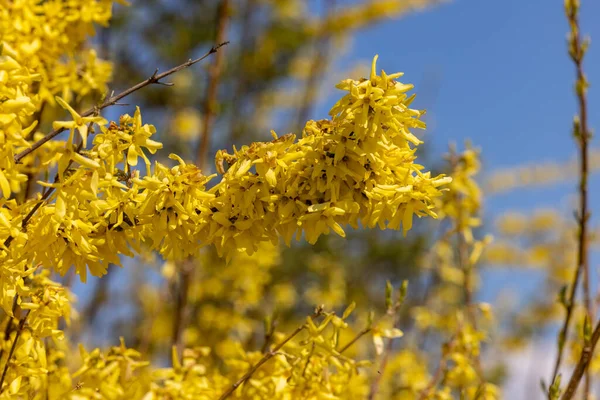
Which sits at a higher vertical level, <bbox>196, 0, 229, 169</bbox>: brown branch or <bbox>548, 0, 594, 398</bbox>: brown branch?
<bbox>196, 0, 229, 169</bbox>: brown branch

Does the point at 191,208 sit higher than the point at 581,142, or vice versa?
the point at 581,142

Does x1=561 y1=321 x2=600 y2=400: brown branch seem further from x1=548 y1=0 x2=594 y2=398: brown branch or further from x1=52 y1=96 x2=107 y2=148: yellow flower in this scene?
x1=52 y1=96 x2=107 y2=148: yellow flower

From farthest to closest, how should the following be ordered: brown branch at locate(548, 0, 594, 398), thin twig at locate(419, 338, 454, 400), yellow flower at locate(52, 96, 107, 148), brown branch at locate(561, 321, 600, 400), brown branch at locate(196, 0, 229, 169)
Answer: brown branch at locate(196, 0, 229, 169)
thin twig at locate(419, 338, 454, 400)
brown branch at locate(548, 0, 594, 398)
brown branch at locate(561, 321, 600, 400)
yellow flower at locate(52, 96, 107, 148)

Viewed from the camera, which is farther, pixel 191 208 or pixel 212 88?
pixel 212 88

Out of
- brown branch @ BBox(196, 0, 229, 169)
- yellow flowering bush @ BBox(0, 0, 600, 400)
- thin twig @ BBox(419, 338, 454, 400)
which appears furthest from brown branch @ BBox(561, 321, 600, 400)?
brown branch @ BBox(196, 0, 229, 169)

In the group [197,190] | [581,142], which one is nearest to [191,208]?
[197,190]

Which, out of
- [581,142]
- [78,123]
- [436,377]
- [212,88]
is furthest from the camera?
[212,88]

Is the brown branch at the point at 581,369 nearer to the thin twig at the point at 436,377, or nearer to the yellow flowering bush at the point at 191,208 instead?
the yellow flowering bush at the point at 191,208

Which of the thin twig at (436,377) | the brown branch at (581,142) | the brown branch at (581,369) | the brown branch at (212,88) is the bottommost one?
the brown branch at (581,369)

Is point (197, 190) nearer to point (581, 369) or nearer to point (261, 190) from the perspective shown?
point (261, 190)

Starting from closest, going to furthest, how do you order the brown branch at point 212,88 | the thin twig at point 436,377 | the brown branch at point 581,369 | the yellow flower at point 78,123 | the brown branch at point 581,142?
the yellow flower at point 78,123 → the brown branch at point 581,369 → the brown branch at point 581,142 → the thin twig at point 436,377 → the brown branch at point 212,88

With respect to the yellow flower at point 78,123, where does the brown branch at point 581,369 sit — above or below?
below

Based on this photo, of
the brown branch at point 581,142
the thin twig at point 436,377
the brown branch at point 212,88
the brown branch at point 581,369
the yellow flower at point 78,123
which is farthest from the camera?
the brown branch at point 212,88

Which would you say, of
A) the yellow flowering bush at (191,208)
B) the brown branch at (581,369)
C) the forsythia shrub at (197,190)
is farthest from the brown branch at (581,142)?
the forsythia shrub at (197,190)
